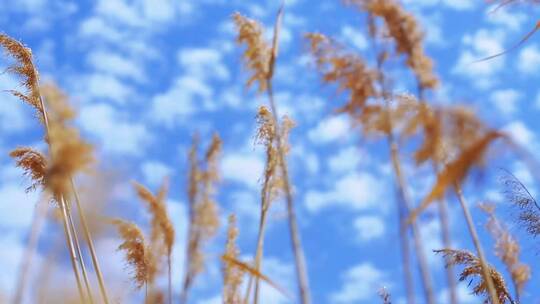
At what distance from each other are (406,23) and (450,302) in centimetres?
114

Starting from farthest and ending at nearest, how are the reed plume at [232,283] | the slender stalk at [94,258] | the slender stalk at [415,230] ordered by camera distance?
the reed plume at [232,283] → the slender stalk at [94,258] → the slender stalk at [415,230]

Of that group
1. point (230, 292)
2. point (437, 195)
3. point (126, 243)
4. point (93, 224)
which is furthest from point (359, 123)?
point (230, 292)

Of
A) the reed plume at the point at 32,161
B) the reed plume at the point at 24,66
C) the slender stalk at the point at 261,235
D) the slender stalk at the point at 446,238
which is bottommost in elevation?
the slender stalk at the point at 446,238

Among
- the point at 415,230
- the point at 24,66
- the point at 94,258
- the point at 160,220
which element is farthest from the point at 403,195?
the point at 24,66

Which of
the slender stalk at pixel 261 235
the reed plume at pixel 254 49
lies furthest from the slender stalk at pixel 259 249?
the reed plume at pixel 254 49

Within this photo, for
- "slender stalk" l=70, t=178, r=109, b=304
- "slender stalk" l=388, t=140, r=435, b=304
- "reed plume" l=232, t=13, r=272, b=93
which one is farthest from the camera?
"slender stalk" l=70, t=178, r=109, b=304

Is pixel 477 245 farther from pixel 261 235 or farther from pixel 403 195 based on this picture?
pixel 261 235

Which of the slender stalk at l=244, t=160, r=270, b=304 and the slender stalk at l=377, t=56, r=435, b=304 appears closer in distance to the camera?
the slender stalk at l=377, t=56, r=435, b=304

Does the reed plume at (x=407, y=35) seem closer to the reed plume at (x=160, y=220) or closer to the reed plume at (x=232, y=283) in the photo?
the reed plume at (x=160, y=220)

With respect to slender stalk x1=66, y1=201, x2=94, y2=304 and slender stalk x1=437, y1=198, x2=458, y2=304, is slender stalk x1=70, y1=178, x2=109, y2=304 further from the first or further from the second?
slender stalk x1=437, y1=198, x2=458, y2=304

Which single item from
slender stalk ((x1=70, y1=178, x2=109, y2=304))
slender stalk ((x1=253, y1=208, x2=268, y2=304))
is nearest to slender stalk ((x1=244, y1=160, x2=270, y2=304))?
slender stalk ((x1=253, y1=208, x2=268, y2=304))

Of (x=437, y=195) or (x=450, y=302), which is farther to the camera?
(x=450, y=302)

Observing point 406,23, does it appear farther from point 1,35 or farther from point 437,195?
point 1,35

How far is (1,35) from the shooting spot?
5359 mm
